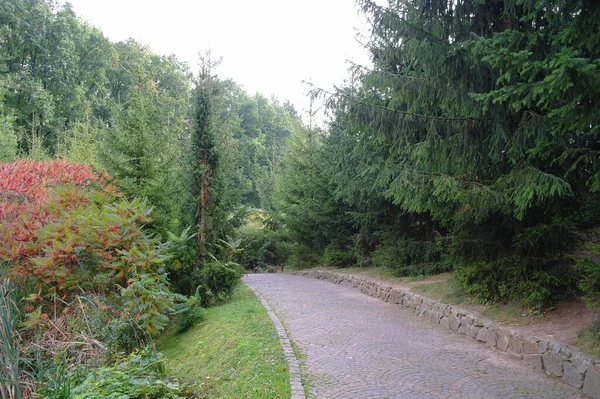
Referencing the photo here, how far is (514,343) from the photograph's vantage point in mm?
5984

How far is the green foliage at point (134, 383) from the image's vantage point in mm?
3916

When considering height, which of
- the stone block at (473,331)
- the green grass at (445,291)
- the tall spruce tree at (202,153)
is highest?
the tall spruce tree at (202,153)

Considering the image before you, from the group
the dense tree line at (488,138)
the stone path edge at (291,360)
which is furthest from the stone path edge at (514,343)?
the stone path edge at (291,360)

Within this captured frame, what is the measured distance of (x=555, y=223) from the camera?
6762 millimetres

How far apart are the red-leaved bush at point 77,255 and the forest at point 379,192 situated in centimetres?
3

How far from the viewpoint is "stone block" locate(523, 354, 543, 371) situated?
5438 millimetres

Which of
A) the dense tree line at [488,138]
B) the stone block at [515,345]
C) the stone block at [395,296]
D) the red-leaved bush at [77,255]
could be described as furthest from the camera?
the stone block at [395,296]

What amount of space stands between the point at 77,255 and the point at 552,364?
7.12 m

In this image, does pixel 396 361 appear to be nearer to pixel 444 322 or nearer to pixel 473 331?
pixel 473 331

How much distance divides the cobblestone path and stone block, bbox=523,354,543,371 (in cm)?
15

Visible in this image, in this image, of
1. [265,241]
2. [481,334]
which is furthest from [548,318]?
[265,241]

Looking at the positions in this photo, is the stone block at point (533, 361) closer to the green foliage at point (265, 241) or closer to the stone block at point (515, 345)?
the stone block at point (515, 345)

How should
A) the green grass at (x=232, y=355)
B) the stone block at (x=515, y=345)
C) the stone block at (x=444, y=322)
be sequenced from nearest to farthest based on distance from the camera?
the green grass at (x=232, y=355) < the stone block at (x=515, y=345) < the stone block at (x=444, y=322)

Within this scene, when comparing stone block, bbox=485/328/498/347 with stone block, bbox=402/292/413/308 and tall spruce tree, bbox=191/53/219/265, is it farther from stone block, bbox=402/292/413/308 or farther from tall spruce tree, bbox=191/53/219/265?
tall spruce tree, bbox=191/53/219/265
